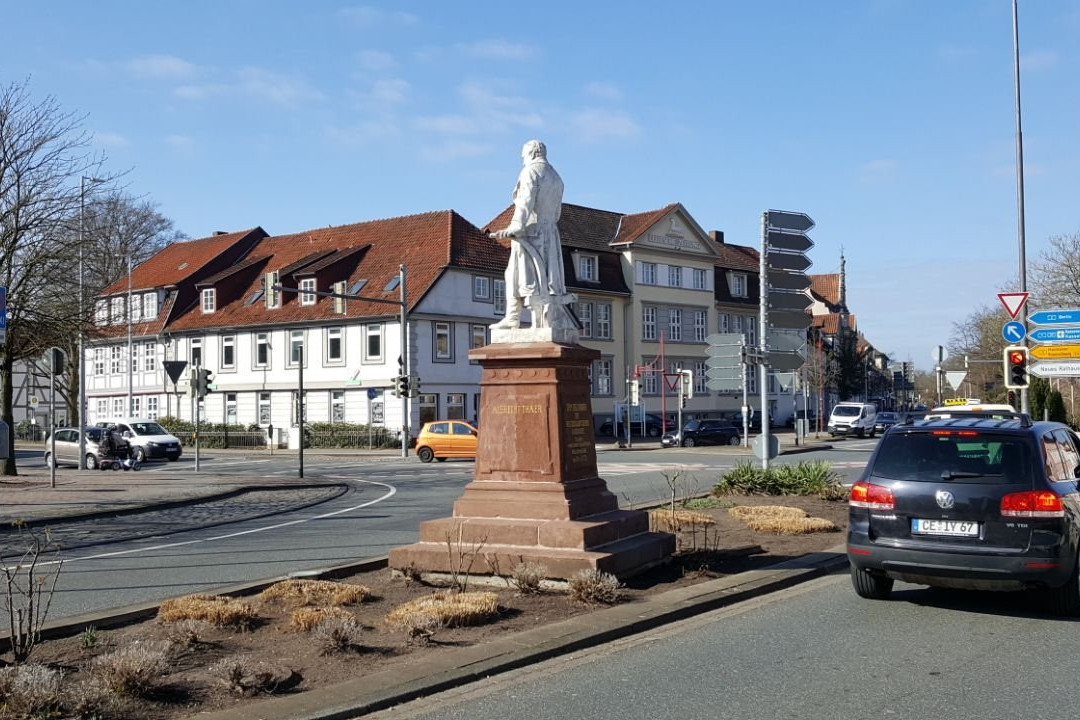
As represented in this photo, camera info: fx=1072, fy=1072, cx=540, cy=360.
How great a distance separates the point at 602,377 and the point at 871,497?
53906 millimetres

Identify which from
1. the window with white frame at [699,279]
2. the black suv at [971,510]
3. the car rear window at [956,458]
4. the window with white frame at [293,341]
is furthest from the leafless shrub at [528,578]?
the window with white frame at [699,279]

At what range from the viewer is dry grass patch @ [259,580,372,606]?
881cm

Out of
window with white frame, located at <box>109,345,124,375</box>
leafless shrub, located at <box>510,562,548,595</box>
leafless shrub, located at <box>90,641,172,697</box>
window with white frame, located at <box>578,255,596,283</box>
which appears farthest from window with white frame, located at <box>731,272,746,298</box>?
leafless shrub, located at <box>90,641,172,697</box>

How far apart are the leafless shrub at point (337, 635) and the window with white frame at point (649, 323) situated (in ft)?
190

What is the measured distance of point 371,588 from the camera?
964 centimetres

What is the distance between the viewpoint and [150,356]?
61250 mm

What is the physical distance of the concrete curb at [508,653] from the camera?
19.3 feet

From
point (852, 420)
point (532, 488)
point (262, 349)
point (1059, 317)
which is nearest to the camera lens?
point (532, 488)

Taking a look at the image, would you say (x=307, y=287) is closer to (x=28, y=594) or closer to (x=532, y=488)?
(x=532, y=488)

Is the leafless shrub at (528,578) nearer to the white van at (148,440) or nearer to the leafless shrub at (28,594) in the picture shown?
the leafless shrub at (28,594)

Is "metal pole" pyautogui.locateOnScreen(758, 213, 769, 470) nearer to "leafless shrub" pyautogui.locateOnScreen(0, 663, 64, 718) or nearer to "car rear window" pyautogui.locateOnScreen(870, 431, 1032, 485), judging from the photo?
"car rear window" pyautogui.locateOnScreen(870, 431, 1032, 485)

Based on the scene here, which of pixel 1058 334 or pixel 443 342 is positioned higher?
pixel 443 342

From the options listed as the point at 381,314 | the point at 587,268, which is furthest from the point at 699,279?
the point at 381,314

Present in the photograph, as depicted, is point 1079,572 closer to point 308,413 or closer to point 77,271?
point 77,271
